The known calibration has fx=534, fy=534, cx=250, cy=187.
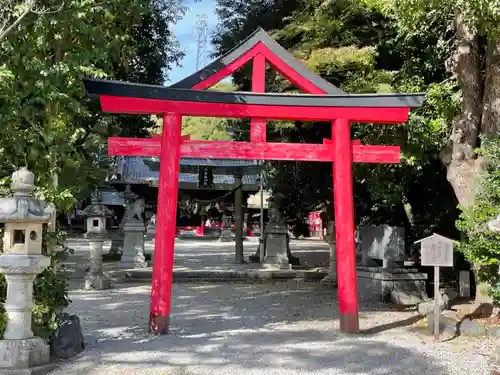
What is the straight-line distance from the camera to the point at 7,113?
593 cm

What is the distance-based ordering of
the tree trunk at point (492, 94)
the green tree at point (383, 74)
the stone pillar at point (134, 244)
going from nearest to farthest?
the tree trunk at point (492, 94), the green tree at point (383, 74), the stone pillar at point (134, 244)

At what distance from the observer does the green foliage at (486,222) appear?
25.1 feet

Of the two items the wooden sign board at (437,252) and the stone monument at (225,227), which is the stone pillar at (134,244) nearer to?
the wooden sign board at (437,252)

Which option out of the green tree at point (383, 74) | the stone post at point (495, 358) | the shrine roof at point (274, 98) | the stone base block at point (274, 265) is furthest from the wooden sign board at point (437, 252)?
the stone base block at point (274, 265)

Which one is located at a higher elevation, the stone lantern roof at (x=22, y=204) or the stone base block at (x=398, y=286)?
the stone lantern roof at (x=22, y=204)

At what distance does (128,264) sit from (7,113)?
12428mm

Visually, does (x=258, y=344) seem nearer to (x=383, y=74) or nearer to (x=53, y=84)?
(x=53, y=84)

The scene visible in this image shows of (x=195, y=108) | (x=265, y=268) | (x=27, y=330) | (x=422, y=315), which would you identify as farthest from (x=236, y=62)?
(x=265, y=268)

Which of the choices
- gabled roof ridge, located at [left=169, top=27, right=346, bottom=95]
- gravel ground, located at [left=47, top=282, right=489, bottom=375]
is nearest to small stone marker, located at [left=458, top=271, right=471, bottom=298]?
gravel ground, located at [left=47, top=282, right=489, bottom=375]

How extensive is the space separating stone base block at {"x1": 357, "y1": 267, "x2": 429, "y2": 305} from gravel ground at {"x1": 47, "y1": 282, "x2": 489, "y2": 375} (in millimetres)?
723

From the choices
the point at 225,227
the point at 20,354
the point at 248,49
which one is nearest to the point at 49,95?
the point at 20,354

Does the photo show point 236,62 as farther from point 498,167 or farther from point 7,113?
point 498,167

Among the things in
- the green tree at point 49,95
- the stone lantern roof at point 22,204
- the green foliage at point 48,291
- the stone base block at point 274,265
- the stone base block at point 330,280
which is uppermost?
the green tree at point 49,95

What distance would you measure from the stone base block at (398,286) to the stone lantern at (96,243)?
6342 millimetres
